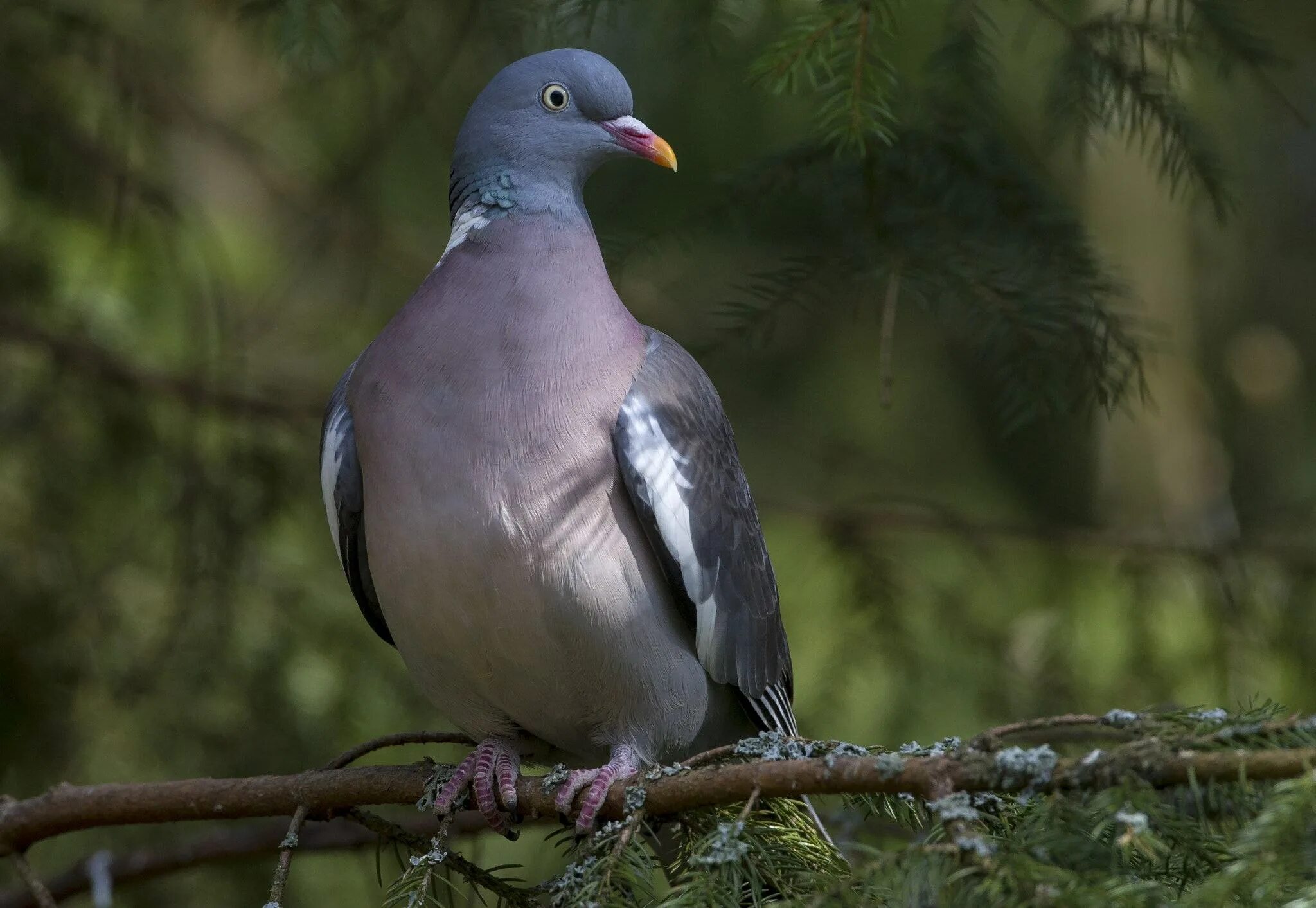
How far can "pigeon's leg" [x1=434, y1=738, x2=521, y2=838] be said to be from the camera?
2.57m

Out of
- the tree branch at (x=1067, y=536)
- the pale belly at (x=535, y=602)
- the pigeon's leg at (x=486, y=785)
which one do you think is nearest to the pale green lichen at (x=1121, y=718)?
the pale belly at (x=535, y=602)

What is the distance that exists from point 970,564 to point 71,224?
9.45 ft

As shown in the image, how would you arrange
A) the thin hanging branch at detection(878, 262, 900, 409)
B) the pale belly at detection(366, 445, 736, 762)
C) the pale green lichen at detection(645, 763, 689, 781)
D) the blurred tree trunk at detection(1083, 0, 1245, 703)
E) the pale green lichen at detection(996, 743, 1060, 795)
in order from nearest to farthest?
the pale green lichen at detection(996, 743, 1060, 795) < the pale green lichen at detection(645, 763, 689, 781) < the pale belly at detection(366, 445, 736, 762) < the thin hanging branch at detection(878, 262, 900, 409) < the blurred tree trunk at detection(1083, 0, 1245, 703)

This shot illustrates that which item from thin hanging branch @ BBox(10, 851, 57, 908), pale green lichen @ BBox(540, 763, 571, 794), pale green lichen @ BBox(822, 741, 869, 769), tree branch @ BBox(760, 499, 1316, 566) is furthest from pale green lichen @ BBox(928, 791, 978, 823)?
tree branch @ BBox(760, 499, 1316, 566)

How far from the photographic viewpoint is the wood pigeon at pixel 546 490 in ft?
8.25

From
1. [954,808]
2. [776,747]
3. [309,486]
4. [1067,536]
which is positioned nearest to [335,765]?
[776,747]

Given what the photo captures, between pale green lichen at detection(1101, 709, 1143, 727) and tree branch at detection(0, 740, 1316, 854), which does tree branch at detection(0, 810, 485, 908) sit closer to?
tree branch at detection(0, 740, 1316, 854)

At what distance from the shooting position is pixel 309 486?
4230 millimetres

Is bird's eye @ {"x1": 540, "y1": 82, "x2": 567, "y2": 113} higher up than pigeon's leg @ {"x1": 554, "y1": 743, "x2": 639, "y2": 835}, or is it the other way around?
bird's eye @ {"x1": 540, "y1": 82, "x2": 567, "y2": 113}

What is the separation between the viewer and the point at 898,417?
614 centimetres

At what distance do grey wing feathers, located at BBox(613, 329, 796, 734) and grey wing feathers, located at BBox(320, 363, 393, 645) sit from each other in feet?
1.92

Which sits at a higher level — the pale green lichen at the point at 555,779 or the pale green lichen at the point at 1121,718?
the pale green lichen at the point at 1121,718

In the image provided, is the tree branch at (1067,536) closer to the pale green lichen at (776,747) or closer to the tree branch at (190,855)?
the tree branch at (190,855)

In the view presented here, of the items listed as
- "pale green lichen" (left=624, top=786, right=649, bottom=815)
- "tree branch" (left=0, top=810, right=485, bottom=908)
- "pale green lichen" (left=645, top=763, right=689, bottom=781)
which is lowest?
"tree branch" (left=0, top=810, right=485, bottom=908)
